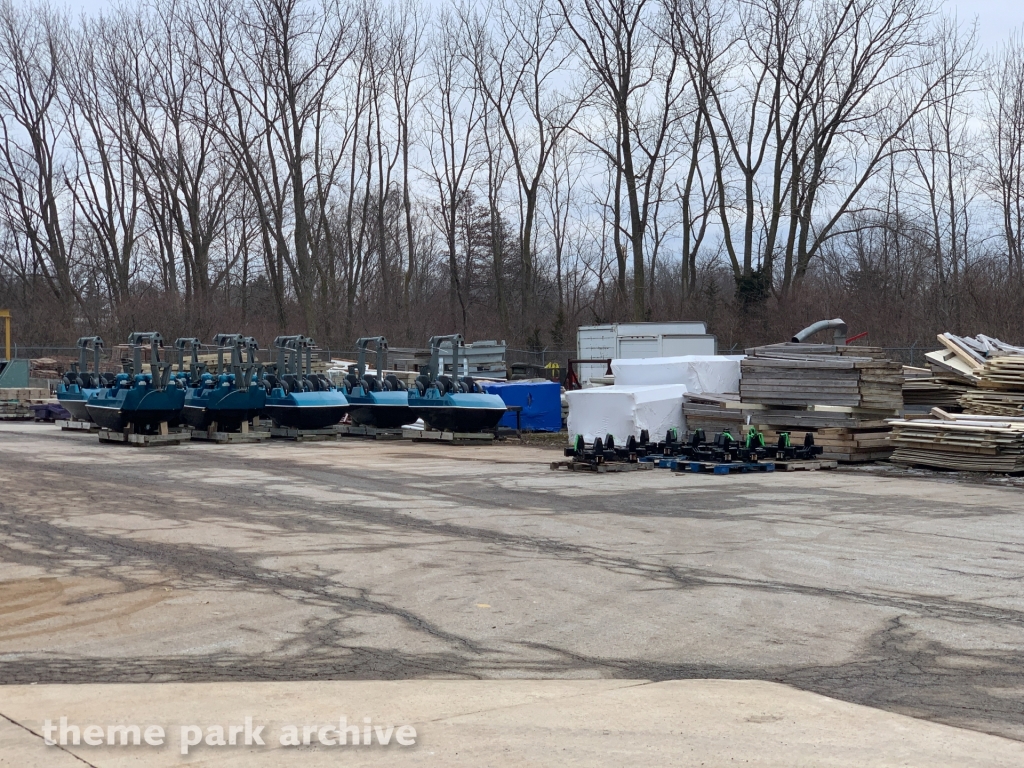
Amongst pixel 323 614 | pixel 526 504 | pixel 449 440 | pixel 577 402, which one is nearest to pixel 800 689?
pixel 323 614

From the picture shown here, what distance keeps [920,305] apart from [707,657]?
122ft

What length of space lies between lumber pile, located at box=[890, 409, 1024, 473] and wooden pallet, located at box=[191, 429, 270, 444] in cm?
1396

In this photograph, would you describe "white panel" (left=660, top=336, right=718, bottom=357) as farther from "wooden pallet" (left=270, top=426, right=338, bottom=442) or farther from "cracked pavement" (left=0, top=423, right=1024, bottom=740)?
"cracked pavement" (left=0, top=423, right=1024, bottom=740)

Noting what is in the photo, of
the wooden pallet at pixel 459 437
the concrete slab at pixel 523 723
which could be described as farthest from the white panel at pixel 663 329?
the concrete slab at pixel 523 723

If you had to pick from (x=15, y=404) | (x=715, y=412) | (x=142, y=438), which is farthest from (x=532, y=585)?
(x=15, y=404)

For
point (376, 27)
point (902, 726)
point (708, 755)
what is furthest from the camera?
point (376, 27)

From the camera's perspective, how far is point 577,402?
67.4 feet

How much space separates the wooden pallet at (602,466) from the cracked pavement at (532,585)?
6.05 feet

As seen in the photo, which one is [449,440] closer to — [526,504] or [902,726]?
[526,504]

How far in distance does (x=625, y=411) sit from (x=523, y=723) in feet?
49.8

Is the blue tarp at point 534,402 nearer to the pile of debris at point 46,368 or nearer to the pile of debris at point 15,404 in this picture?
the pile of debris at point 15,404

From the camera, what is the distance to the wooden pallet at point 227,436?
79.6 ft

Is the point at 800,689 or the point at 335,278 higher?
the point at 335,278

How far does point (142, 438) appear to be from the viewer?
76.5 ft
